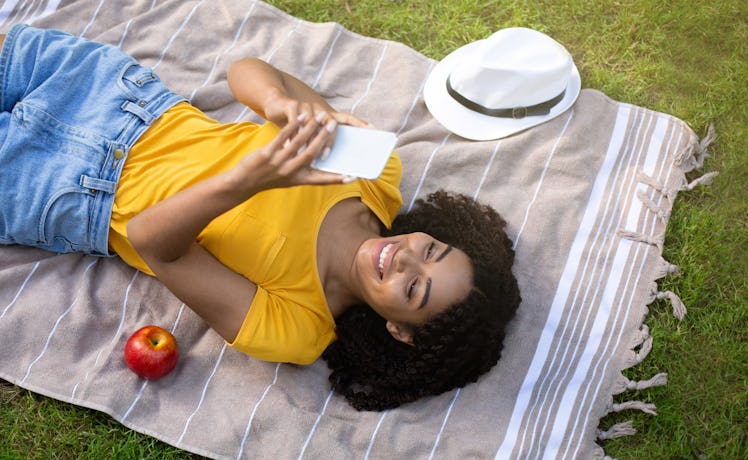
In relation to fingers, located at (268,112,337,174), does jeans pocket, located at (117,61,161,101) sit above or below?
below

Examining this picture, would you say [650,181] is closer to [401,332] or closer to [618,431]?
[618,431]

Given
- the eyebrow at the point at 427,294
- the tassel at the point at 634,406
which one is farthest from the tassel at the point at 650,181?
the eyebrow at the point at 427,294

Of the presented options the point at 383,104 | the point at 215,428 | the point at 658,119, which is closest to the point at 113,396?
the point at 215,428

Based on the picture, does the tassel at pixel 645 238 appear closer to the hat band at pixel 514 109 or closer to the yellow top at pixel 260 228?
the hat band at pixel 514 109

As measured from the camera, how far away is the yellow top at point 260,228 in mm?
3422

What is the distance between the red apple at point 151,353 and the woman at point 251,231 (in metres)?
0.37

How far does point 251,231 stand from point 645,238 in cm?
227

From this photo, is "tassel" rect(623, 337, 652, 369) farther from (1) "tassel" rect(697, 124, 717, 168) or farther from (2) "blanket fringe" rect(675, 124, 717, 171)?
(1) "tassel" rect(697, 124, 717, 168)

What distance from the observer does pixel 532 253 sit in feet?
13.2

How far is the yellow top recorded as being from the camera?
11.2 ft

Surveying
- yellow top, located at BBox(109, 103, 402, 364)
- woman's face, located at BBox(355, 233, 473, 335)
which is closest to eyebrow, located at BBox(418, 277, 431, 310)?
woman's face, located at BBox(355, 233, 473, 335)

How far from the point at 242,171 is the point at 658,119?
2922 mm

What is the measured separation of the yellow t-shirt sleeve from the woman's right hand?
73 cm

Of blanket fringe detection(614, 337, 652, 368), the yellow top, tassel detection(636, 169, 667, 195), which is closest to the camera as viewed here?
the yellow top
